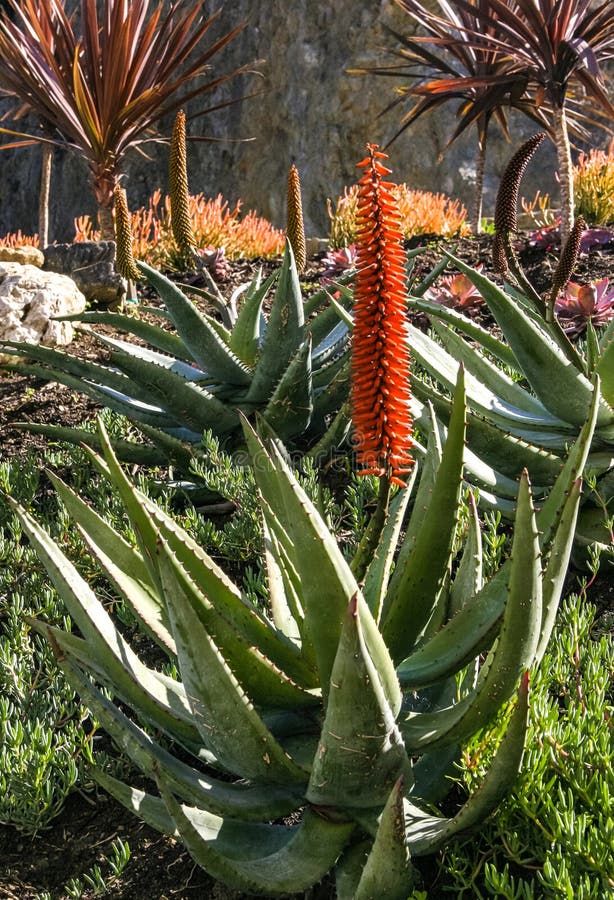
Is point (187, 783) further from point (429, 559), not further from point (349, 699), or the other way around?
point (429, 559)

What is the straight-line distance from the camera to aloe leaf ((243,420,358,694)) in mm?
1514

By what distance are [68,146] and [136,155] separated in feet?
42.7

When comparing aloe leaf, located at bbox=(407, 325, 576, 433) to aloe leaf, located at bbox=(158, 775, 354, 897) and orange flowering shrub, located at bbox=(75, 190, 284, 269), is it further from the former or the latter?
orange flowering shrub, located at bbox=(75, 190, 284, 269)

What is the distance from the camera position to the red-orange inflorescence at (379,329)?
161cm

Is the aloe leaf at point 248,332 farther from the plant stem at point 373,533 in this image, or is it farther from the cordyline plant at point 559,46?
the cordyline plant at point 559,46

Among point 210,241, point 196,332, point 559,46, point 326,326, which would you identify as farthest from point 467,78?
point 196,332

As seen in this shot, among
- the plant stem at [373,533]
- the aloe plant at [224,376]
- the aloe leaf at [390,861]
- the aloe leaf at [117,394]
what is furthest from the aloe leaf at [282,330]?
the aloe leaf at [390,861]

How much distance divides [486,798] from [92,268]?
5.56 meters

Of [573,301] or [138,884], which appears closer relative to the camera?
[138,884]

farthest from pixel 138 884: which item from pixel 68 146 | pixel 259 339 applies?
pixel 68 146

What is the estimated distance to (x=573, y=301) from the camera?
4.62 m

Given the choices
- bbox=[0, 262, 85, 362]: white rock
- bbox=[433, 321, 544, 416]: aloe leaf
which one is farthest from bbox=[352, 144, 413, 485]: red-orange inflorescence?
bbox=[0, 262, 85, 362]: white rock

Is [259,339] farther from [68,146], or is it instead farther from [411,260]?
[68,146]

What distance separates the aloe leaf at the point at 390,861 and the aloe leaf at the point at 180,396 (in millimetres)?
2332
